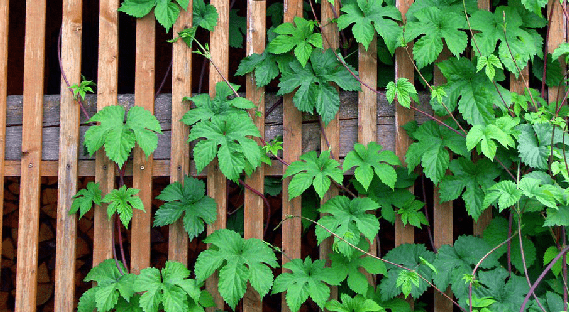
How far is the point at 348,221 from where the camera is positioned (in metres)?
2.38

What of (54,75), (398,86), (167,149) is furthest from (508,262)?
(54,75)

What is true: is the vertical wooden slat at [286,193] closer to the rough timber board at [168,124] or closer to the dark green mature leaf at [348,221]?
the rough timber board at [168,124]

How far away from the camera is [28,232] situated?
2629 millimetres

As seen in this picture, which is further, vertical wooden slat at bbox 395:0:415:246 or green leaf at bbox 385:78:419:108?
vertical wooden slat at bbox 395:0:415:246

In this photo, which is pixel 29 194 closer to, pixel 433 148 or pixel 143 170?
pixel 143 170

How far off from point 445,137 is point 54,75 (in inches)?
130

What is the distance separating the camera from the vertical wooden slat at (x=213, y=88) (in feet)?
8.36

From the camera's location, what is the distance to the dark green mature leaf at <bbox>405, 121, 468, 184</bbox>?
2365 millimetres

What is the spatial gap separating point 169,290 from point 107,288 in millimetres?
269

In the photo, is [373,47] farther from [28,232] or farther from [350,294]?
[28,232]

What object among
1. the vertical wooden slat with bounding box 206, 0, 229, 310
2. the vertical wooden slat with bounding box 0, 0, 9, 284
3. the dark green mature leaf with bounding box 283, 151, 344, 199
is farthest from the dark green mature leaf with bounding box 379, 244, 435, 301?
the vertical wooden slat with bounding box 0, 0, 9, 284

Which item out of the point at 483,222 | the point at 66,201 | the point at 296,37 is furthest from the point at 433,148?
the point at 66,201

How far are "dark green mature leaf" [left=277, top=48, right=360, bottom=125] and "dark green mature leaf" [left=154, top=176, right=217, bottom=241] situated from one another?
560 mm

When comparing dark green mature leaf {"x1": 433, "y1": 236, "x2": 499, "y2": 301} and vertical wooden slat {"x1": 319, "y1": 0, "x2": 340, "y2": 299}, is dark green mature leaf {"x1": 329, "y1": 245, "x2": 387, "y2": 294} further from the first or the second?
dark green mature leaf {"x1": 433, "y1": 236, "x2": 499, "y2": 301}
